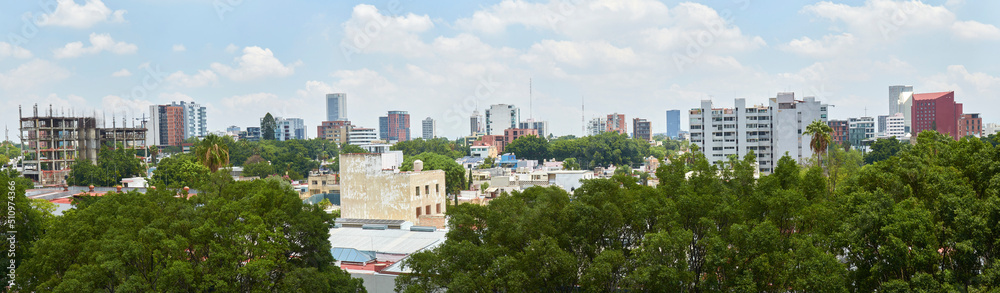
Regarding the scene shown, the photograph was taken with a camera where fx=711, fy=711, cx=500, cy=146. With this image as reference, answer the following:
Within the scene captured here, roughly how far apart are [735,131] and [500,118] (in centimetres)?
10756

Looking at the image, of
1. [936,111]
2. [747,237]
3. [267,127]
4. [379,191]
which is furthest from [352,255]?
[936,111]

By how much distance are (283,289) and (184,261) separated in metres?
Answer: 2.68

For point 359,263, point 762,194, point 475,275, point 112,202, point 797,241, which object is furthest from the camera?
point 359,263

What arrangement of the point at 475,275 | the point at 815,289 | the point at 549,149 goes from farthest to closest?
the point at 549,149, the point at 475,275, the point at 815,289

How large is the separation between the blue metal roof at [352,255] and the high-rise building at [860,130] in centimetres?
15036

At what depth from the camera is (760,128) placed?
85250 mm

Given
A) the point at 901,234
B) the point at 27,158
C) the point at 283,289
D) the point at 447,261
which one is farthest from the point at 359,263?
the point at 27,158

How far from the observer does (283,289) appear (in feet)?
64.8

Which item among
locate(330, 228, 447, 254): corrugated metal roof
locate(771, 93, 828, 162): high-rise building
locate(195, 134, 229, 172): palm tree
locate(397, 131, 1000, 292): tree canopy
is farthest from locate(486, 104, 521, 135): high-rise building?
locate(397, 131, 1000, 292): tree canopy

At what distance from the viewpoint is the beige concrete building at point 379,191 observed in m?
38.3

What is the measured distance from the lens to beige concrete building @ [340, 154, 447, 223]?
126 ft

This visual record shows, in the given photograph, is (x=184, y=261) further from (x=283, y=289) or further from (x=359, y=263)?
(x=359, y=263)

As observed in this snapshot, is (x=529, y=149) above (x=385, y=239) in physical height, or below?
above

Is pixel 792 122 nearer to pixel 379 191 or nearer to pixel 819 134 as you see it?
pixel 819 134
